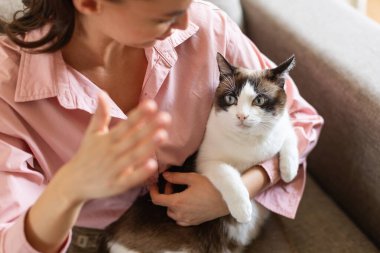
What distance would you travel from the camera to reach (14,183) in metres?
0.77

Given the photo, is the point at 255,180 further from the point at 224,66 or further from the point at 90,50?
the point at 90,50

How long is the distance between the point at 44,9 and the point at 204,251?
62 cm

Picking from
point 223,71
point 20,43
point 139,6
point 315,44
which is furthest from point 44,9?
point 315,44

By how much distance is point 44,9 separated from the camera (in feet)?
2.63

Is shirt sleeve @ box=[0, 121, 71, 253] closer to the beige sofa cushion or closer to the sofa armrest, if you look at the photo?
the beige sofa cushion

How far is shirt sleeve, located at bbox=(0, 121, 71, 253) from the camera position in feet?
2.40

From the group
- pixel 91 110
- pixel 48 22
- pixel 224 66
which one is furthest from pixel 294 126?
pixel 48 22

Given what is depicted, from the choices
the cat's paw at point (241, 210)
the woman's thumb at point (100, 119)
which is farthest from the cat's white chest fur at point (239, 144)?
the woman's thumb at point (100, 119)

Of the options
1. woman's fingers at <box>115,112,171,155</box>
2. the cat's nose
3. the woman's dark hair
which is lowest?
the cat's nose

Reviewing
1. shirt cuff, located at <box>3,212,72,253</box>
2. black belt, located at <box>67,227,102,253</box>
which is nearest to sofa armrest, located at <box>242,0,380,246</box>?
black belt, located at <box>67,227,102,253</box>

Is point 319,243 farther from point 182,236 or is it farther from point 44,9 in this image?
point 44,9

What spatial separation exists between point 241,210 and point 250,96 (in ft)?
0.81

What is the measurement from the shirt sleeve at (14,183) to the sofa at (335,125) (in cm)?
42

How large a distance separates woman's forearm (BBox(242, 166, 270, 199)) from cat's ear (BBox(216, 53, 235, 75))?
230mm
